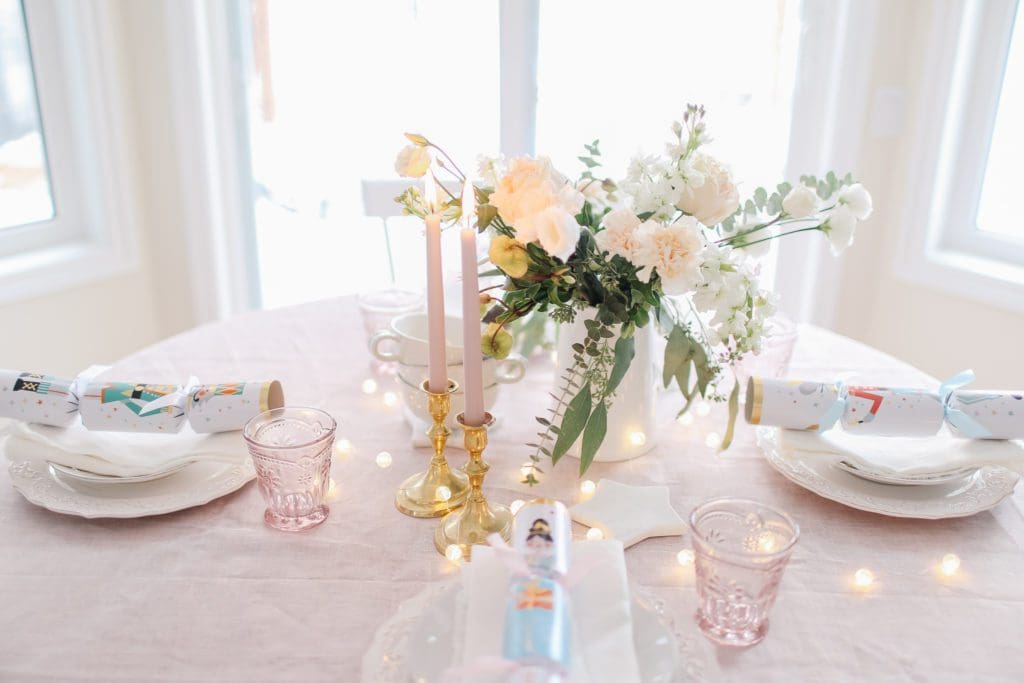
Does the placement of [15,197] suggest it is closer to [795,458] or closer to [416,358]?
[416,358]

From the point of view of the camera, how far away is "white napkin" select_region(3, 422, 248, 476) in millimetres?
982

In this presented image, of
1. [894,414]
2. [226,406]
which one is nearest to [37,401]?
[226,406]

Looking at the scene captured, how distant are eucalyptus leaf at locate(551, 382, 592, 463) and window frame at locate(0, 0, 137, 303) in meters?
1.74

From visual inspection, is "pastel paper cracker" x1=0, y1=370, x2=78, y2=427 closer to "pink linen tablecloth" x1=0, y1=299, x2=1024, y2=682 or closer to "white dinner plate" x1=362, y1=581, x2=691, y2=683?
"pink linen tablecloth" x1=0, y1=299, x2=1024, y2=682

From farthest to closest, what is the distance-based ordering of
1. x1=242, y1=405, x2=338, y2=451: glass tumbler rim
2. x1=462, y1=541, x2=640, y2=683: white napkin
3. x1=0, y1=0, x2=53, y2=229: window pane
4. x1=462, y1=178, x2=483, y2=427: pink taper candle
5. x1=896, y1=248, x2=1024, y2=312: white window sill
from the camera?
x1=0, y1=0, x2=53, y2=229: window pane
x1=896, y1=248, x2=1024, y2=312: white window sill
x1=242, y1=405, x2=338, y2=451: glass tumbler rim
x1=462, y1=178, x2=483, y2=427: pink taper candle
x1=462, y1=541, x2=640, y2=683: white napkin

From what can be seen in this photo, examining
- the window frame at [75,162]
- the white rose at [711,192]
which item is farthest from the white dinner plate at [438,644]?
the window frame at [75,162]

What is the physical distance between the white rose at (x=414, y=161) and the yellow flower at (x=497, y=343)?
19 centimetres

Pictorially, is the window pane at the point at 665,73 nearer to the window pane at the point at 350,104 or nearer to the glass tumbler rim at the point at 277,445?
the window pane at the point at 350,104

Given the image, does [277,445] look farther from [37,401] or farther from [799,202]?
[799,202]

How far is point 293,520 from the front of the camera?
0.94 meters

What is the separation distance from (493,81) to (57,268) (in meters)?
1.32

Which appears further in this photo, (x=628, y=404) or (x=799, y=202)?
(x=628, y=404)

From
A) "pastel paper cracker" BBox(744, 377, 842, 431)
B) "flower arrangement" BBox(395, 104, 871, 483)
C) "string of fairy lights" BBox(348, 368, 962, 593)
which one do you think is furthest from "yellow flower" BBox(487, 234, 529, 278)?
"pastel paper cracker" BBox(744, 377, 842, 431)

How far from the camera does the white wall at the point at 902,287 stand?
2.10 metres
